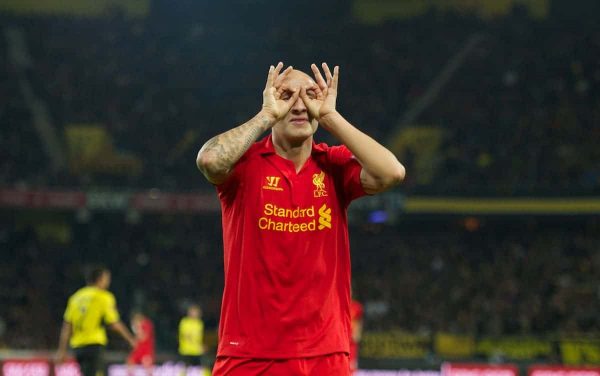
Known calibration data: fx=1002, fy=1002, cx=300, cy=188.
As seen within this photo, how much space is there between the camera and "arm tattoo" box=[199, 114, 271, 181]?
12.9 feet

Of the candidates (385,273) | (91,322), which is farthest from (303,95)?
(385,273)

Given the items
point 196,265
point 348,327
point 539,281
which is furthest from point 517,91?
point 348,327

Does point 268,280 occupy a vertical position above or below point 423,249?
below

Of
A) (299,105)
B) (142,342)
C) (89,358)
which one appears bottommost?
(299,105)

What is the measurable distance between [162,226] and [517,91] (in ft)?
36.6

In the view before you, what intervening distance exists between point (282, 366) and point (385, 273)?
23118mm

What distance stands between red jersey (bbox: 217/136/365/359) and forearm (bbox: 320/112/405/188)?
0.43 feet

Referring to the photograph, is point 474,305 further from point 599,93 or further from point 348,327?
point 348,327

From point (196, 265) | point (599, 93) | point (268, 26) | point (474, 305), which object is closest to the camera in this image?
point (474, 305)

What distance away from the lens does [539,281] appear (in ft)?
84.6

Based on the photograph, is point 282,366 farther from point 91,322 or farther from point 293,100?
point 91,322

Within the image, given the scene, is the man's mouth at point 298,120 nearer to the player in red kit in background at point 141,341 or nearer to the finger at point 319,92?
the finger at point 319,92

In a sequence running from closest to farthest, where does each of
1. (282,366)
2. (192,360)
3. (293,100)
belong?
(282,366)
(293,100)
(192,360)

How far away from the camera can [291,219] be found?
13.1 feet
